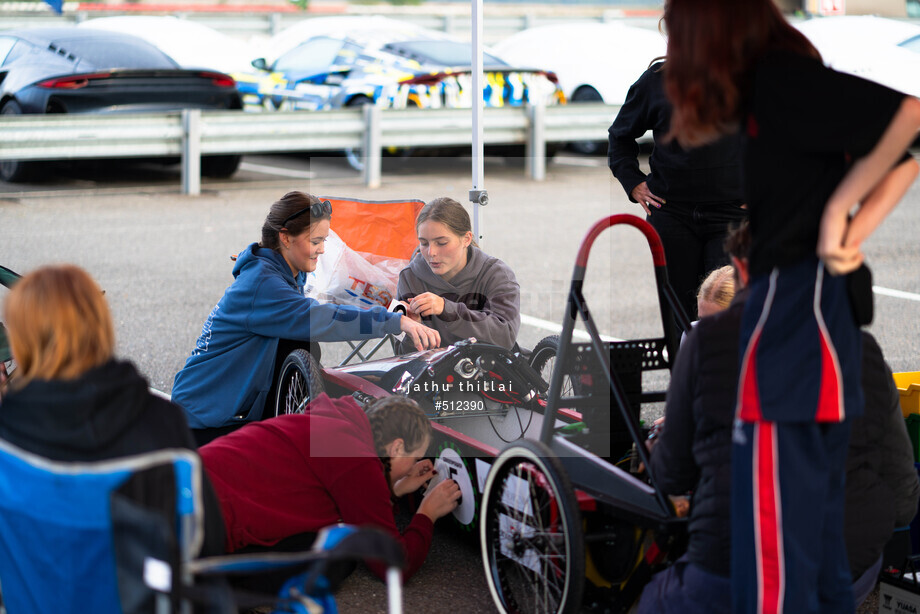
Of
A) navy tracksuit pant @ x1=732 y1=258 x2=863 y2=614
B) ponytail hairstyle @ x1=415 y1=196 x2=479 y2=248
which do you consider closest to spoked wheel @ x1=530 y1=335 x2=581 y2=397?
ponytail hairstyle @ x1=415 y1=196 x2=479 y2=248

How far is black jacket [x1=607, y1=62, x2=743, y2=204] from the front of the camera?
14.5 feet

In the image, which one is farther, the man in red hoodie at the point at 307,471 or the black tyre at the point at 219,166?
the black tyre at the point at 219,166

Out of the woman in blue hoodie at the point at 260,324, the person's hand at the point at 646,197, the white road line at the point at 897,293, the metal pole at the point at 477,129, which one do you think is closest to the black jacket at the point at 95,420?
the woman in blue hoodie at the point at 260,324

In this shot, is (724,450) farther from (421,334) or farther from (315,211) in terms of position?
(315,211)

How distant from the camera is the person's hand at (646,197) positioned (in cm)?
460

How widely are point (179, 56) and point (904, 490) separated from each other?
1383cm

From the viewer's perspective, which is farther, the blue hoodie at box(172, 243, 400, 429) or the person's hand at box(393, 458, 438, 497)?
the blue hoodie at box(172, 243, 400, 429)

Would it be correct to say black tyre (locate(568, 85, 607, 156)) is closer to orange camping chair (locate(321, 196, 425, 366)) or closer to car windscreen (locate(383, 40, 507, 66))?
car windscreen (locate(383, 40, 507, 66))

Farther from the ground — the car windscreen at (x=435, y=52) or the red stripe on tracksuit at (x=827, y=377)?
the red stripe on tracksuit at (x=827, y=377)

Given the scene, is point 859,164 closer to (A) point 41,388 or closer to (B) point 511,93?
(A) point 41,388

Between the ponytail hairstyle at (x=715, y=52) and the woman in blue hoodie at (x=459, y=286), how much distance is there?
6.73 ft

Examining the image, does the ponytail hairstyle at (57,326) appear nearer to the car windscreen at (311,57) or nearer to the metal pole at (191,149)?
the metal pole at (191,149)

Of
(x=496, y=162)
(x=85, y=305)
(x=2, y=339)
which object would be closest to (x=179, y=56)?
(x=496, y=162)

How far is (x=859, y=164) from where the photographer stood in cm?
230
